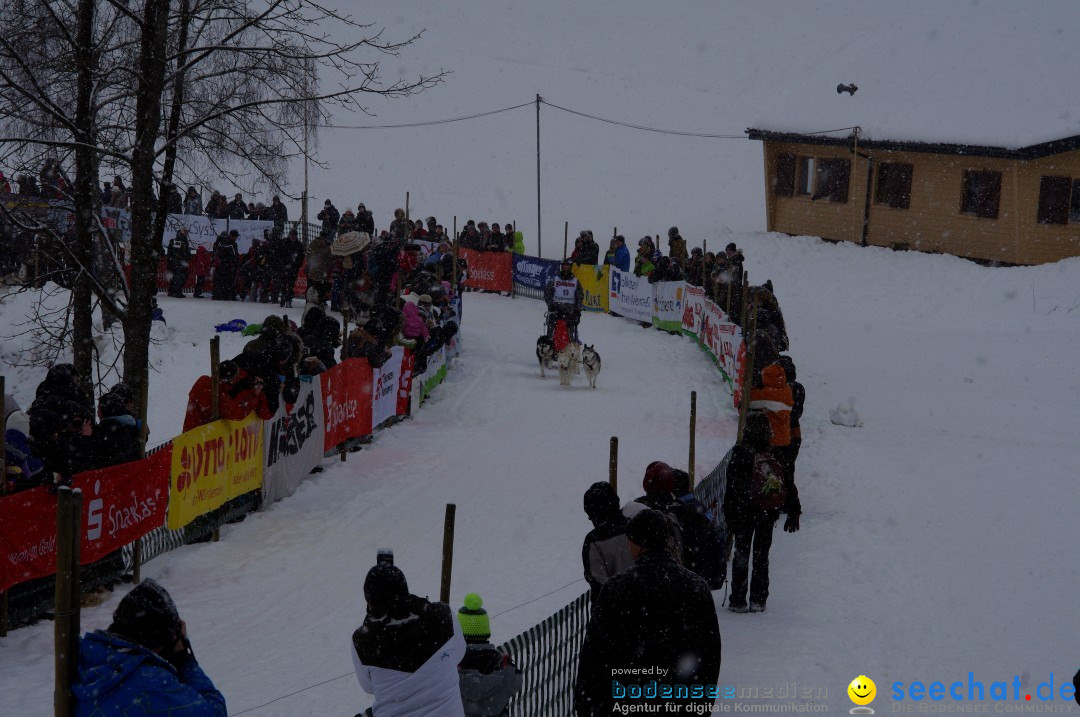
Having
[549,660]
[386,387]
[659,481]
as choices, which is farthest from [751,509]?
[386,387]

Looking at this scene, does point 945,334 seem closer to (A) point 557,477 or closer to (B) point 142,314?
(A) point 557,477

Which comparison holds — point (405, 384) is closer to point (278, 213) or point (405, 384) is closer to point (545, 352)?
point (545, 352)

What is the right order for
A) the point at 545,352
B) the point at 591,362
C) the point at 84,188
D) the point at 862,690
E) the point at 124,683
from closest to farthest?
1. the point at 124,683
2. the point at 862,690
3. the point at 84,188
4. the point at 591,362
5. the point at 545,352

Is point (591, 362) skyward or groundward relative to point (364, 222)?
groundward

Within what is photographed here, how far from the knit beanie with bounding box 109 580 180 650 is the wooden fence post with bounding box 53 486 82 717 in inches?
5.7

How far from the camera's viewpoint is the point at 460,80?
239 feet

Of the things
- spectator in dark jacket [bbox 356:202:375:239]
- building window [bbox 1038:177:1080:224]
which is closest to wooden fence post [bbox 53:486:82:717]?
spectator in dark jacket [bbox 356:202:375:239]

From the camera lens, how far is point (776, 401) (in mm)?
9945

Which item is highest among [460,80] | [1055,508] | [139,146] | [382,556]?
[460,80]

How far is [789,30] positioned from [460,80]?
2297cm

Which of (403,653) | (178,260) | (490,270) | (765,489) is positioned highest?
(178,260)

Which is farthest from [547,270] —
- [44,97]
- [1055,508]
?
[44,97]

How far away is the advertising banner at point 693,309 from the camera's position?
21969mm

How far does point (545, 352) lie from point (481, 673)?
46.2ft
